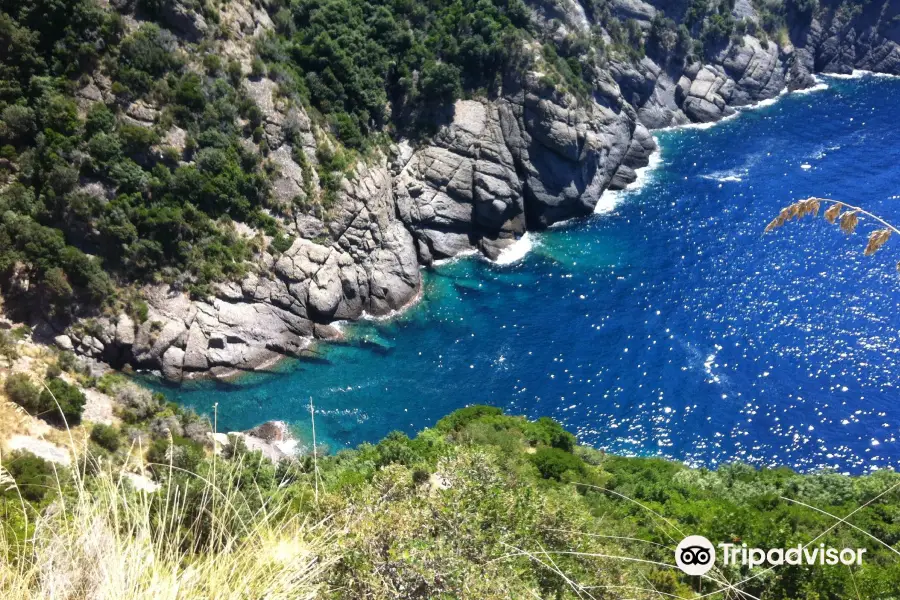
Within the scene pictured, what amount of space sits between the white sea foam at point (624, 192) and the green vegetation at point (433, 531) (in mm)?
44082

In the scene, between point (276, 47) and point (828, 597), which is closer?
point (828, 597)

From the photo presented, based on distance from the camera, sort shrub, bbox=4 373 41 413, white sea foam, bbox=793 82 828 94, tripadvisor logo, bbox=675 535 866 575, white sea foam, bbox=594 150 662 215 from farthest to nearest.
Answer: white sea foam, bbox=793 82 828 94
white sea foam, bbox=594 150 662 215
shrub, bbox=4 373 41 413
tripadvisor logo, bbox=675 535 866 575

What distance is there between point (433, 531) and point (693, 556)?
14.7 feet

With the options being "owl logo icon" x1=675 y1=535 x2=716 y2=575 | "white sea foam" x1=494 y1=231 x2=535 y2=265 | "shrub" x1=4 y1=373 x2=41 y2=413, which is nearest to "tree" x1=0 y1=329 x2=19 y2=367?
"shrub" x1=4 y1=373 x2=41 y2=413

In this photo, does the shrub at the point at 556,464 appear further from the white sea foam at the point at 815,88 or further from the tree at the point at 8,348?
the white sea foam at the point at 815,88

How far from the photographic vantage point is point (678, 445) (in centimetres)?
4216

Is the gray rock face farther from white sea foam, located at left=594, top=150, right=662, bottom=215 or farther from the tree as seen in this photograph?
the tree

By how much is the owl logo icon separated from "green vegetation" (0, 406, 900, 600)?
330 mm

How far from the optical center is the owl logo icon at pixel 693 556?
11.1m

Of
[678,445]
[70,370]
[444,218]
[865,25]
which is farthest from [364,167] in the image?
[865,25]

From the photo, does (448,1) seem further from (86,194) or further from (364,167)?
(86,194)

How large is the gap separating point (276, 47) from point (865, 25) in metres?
95.7

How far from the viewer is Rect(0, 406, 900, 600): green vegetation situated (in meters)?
7.79

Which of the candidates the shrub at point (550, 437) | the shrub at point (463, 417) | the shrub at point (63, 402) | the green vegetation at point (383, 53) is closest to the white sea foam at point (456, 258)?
the green vegetation at point (383, 53)
